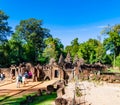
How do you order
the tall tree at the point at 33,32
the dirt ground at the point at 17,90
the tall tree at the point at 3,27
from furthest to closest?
the tall tree at the point at 33,32
the tall tree at the point at 3,27
the dirt ground at the point at 17,90

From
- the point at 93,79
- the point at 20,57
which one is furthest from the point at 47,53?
the point at 93,79

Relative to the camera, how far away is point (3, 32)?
6625 centimetres

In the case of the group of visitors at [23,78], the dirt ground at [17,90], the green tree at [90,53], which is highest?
the green tree at [90,53]

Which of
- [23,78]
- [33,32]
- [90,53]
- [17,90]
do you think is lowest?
[17,90]

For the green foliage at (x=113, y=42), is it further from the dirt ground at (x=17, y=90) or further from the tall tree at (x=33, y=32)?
the dirt ground at (x=17, y=90)

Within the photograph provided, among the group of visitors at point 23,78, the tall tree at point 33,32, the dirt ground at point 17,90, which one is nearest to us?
the dirt ground at point 17,90

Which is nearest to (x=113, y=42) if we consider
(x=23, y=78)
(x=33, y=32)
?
(x=33, y=32)

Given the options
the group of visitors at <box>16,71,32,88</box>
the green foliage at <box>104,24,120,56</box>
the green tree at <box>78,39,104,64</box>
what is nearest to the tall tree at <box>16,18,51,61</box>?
the green tree at <box>78,39,104,64</box>

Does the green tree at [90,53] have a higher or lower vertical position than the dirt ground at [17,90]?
higher

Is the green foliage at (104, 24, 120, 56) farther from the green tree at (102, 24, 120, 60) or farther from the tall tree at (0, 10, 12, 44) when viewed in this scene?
the tall tree at (0, 10, 12, 44)

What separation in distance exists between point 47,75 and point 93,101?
85.4ft

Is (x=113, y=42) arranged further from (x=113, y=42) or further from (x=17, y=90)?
(x=17, y=90)

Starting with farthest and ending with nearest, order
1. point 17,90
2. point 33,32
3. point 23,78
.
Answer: point 33,32 < point 23,78 < point 17,90

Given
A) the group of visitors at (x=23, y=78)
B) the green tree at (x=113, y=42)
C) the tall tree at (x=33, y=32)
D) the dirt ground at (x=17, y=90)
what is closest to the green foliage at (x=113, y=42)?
the green tree at (x=113, y=42)
